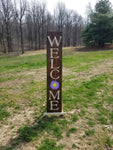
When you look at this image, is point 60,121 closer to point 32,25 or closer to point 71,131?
point 71,131

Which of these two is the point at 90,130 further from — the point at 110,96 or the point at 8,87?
the point at 8,87

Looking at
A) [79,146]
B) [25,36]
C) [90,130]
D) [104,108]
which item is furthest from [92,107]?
[25,36]

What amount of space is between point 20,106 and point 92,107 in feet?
6.17

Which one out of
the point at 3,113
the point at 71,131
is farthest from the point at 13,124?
the point at 71,131

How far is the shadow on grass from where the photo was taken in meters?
1.96

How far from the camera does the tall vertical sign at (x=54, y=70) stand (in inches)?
88.4

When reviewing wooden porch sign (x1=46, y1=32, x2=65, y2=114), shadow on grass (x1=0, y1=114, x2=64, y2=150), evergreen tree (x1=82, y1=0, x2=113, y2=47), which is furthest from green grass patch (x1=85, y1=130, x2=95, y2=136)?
evergreen tree (x1=82, y1=0, x2=113, y2=47)

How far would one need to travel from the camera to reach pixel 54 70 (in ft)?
7.82

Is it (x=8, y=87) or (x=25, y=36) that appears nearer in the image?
(x=8, y=87)

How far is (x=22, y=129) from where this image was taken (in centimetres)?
225

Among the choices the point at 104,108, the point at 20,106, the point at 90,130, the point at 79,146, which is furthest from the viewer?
the point at 20,106

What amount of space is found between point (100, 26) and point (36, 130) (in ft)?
52.6

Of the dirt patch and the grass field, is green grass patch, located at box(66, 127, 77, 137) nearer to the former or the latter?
the grass field

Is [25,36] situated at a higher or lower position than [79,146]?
higher
